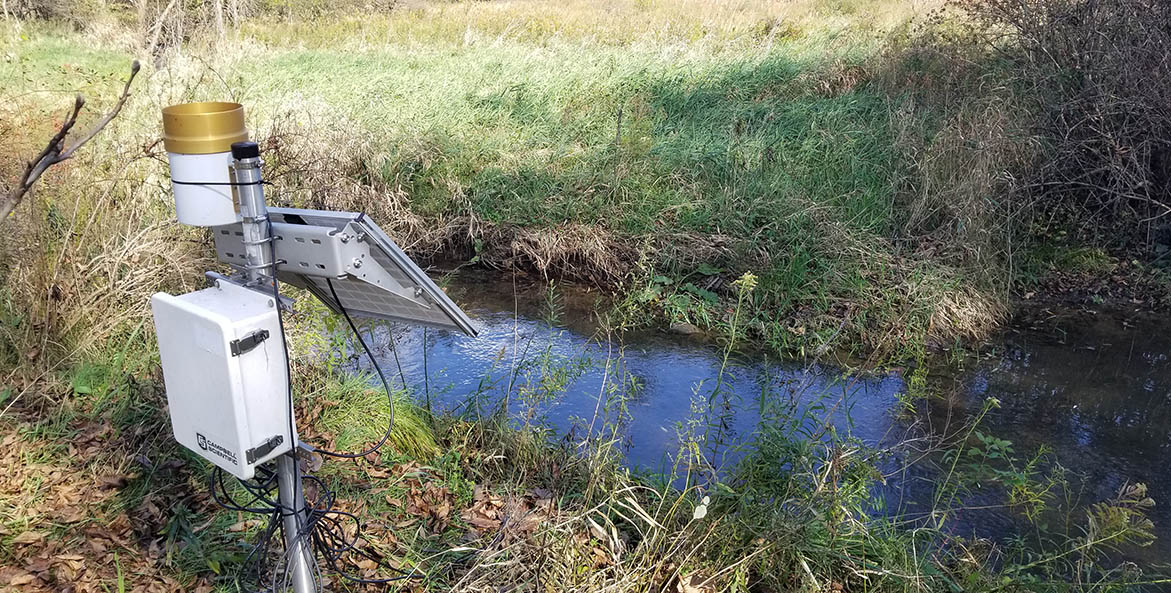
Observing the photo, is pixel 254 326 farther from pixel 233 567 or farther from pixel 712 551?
pixel 712 551

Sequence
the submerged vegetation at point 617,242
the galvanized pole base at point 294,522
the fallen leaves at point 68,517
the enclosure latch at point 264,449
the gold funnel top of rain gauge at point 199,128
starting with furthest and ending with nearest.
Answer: the submerged vegetation at point 617,242 < the fallen leaves at point 68,517 < the galvanized pole base at point 294,522 < the enclosure latch at point 264,449 < the gold funnel top of rain gauge at point 199,128

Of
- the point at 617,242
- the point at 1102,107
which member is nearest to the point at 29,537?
the point at 617,242

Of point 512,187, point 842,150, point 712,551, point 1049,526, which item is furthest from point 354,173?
point 1049,526

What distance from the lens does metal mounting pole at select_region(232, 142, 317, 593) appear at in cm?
189

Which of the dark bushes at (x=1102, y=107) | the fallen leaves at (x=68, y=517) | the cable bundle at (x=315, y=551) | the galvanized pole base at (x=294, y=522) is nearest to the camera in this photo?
the galvanized pole base at (x=294, y=522)

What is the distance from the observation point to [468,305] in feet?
21.7

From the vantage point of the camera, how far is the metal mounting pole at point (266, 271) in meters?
1.89

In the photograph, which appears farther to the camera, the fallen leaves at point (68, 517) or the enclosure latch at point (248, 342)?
the fallen leaves at point (68, 517)

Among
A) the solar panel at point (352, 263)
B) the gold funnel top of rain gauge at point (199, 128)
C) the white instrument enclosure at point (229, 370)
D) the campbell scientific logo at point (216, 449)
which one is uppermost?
the gold funnel top of rain gauge at point (199, 128)

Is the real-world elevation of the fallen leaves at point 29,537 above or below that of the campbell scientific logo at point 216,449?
below

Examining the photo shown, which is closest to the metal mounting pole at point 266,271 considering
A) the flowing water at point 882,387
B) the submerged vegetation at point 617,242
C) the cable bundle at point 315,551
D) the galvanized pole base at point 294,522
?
the galvanized pole base at point 294,522

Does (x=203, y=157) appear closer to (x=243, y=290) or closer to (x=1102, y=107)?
(x=243, y=290)

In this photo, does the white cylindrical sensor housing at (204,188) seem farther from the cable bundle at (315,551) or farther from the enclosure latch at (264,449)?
the cable bundle at (315,551)

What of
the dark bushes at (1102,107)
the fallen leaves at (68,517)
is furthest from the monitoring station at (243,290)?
the dark bushes at (1102,107)
